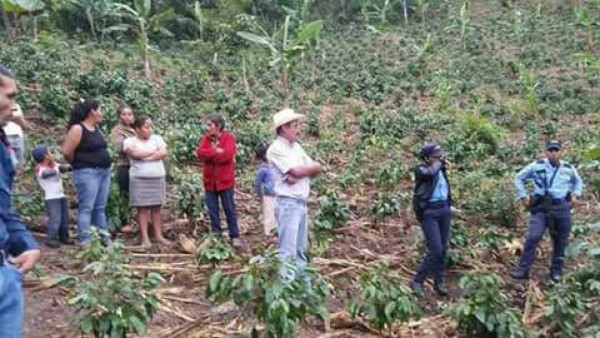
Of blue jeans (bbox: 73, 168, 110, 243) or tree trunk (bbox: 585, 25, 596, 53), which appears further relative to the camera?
tree trunk (bbox: 585, 25, 596, 53)

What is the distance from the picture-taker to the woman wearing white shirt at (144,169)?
262 inches

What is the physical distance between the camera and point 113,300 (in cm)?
400

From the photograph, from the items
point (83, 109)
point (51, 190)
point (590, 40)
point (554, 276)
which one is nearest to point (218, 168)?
point (83, 109)

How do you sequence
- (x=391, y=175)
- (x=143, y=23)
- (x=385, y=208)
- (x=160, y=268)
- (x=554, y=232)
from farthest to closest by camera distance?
(x=143, y=23), (x=391, y=175), (x=385, y=208), (x=554, y=232), (x=160, y=268)

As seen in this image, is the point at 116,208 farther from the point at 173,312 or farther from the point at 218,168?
the point at 173,312

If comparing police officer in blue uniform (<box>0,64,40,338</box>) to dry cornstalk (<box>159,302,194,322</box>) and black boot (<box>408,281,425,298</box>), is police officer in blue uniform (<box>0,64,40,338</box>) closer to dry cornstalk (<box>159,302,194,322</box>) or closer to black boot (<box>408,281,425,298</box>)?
dry cornstalk (<box>159,302,194,322</box>)

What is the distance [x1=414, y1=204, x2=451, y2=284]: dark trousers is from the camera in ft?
21.0

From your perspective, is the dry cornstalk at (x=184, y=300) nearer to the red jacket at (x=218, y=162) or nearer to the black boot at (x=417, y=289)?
the red jacket at (x=218, y=162)

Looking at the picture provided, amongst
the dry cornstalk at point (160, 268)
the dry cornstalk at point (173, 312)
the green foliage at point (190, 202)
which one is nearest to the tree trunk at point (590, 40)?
the green foliage at point (190, 202)

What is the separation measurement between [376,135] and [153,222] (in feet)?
29.3

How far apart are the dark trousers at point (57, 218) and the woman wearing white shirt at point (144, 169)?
0.65 meters

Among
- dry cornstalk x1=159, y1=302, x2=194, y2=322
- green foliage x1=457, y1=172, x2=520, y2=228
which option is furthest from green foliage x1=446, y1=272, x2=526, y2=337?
green foliage x1=457, y1=172, x2=520, y2=228

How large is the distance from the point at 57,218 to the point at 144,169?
3.09ft

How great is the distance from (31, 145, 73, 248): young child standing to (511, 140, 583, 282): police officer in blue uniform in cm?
450
